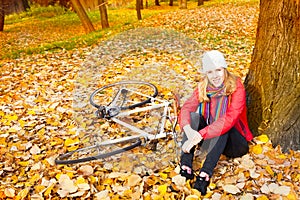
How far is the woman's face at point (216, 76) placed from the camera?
291cm

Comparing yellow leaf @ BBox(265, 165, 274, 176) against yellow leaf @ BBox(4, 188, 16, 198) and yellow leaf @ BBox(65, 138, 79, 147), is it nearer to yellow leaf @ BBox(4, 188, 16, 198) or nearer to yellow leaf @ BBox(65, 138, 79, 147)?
yellow leaf @ BBox(65, 138, 79, 147)

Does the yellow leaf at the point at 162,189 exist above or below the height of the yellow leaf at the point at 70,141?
below

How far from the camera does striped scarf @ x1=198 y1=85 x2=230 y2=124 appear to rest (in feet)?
9.85

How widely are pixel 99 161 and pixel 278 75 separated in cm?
204

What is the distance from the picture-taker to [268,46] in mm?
3059

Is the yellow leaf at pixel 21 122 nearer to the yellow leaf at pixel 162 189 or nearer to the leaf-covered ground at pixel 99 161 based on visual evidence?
the leaf-covered ground at pixel 99 161

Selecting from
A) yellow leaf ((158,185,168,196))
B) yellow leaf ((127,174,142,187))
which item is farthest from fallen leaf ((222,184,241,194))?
yellow leaf ((127,174,142,187))

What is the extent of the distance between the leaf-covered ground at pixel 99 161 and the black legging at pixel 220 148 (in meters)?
0.12

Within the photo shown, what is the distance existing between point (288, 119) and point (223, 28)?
6987 millimetres

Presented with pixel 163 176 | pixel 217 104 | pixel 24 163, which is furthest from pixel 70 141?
pixel 217 104

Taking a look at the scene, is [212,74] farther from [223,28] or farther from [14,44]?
[14,44]

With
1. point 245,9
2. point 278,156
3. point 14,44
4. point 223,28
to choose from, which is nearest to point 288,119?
point 278,156

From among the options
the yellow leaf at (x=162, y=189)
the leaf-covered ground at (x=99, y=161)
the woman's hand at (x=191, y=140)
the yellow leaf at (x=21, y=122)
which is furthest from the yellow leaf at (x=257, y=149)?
the yellow leaf at (x=21, y=122)

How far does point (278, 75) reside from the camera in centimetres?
304
